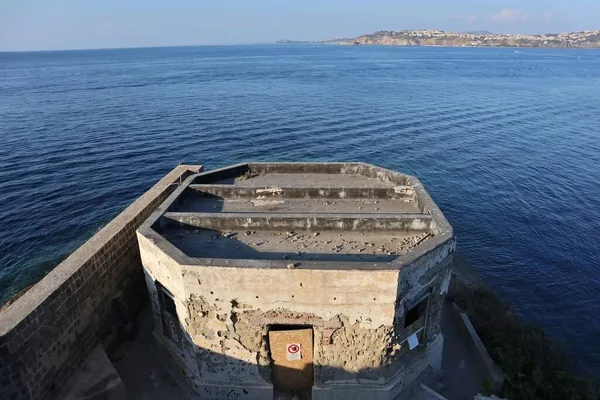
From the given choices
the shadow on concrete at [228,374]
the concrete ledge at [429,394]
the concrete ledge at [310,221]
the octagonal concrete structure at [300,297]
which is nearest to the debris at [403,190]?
the octagonal concrete structure at [300,297]

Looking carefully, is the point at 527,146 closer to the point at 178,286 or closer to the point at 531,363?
the point at 531,363

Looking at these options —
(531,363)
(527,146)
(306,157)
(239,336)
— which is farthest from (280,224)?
(527,146)

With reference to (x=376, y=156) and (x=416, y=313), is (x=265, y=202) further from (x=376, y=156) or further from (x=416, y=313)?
(x=376, y=156)

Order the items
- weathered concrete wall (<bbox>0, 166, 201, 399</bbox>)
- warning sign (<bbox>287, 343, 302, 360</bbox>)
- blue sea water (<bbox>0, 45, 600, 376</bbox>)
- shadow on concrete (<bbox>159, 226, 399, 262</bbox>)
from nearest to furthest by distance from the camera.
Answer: weathered concrete wall (<bbox>0, 166, 201, 399</bbox>) → warning sign (<bbox>287, 343, 302, 360</bbox>) → shadow on concrete (<bbox>159, 226, 399, 262</bbox>) → blue sea water (<bbox>0, 45, 600, 376</bbox>)

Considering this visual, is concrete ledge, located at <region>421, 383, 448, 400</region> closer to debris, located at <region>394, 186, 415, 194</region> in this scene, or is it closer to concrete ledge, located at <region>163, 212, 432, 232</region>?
concrete ledge, located at <region>163, 212, 432, 232</region>

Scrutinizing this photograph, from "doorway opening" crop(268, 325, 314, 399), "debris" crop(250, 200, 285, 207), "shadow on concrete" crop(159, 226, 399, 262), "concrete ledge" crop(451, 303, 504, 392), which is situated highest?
"debris" crop(250, 200, 285, 207)

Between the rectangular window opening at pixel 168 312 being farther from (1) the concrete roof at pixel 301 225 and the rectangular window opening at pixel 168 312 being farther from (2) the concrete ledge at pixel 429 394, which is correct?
(2) the concrete ledge at pixel 429 394

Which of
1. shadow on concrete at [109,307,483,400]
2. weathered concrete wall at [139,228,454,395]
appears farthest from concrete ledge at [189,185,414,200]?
shadow on concrete at [109,307,483,400]
